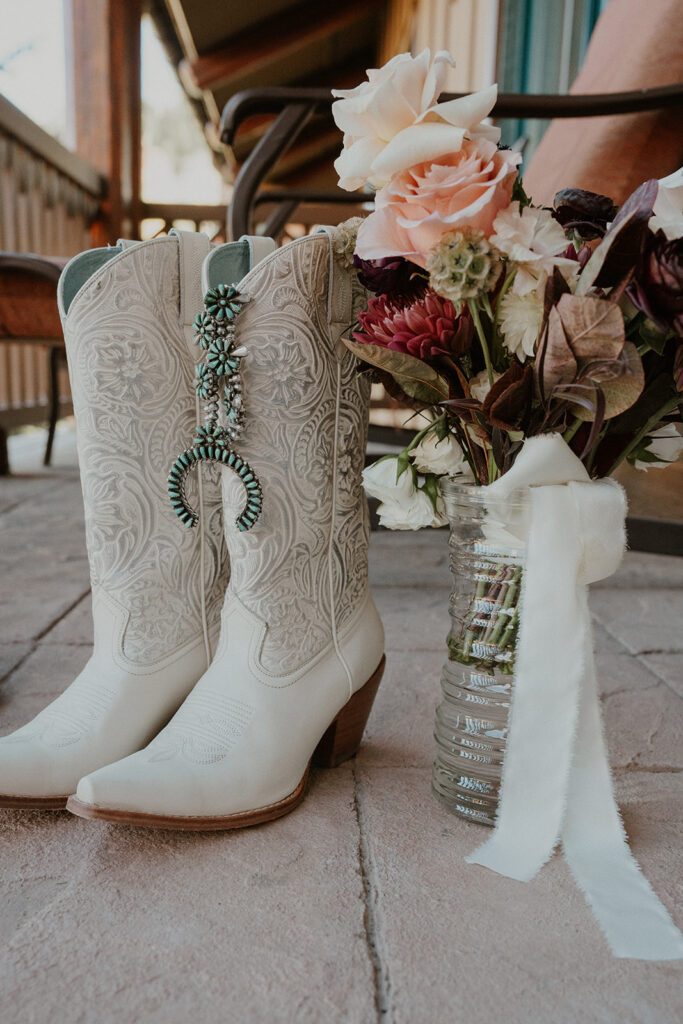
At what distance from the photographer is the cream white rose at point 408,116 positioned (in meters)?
0.59

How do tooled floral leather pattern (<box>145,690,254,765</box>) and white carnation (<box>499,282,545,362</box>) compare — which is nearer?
white carnation (<box>499,282,545,362</box>)

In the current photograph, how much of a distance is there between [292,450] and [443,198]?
0.30 m

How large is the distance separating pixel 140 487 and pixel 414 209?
418mm

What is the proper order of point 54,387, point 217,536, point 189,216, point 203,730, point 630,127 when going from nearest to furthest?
point 203,730, point 217,536, point 630,127, point 54,387, point 189,216

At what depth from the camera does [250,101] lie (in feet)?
4.74

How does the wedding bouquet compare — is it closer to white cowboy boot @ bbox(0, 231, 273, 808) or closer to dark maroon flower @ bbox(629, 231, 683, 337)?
dark maroon flower @ bbox(629, 231, 683, 337)

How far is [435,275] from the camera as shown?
596 millimetres

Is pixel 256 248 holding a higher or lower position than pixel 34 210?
lower

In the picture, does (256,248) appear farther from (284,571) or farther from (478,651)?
(478,651)

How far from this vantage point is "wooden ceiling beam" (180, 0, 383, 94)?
5.56 meters

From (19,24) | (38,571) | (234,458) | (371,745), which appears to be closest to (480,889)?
(371,745)

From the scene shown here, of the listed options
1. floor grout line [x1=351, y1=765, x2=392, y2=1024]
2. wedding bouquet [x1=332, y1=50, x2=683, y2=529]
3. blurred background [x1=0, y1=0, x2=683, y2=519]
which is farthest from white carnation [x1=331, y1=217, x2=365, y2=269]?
blurred background [x1=0, y1=0, x2=683, y2=519]

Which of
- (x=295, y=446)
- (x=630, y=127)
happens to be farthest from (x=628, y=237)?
(x=630, y=127)

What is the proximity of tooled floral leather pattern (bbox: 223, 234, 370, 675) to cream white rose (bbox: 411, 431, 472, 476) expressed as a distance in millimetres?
135
